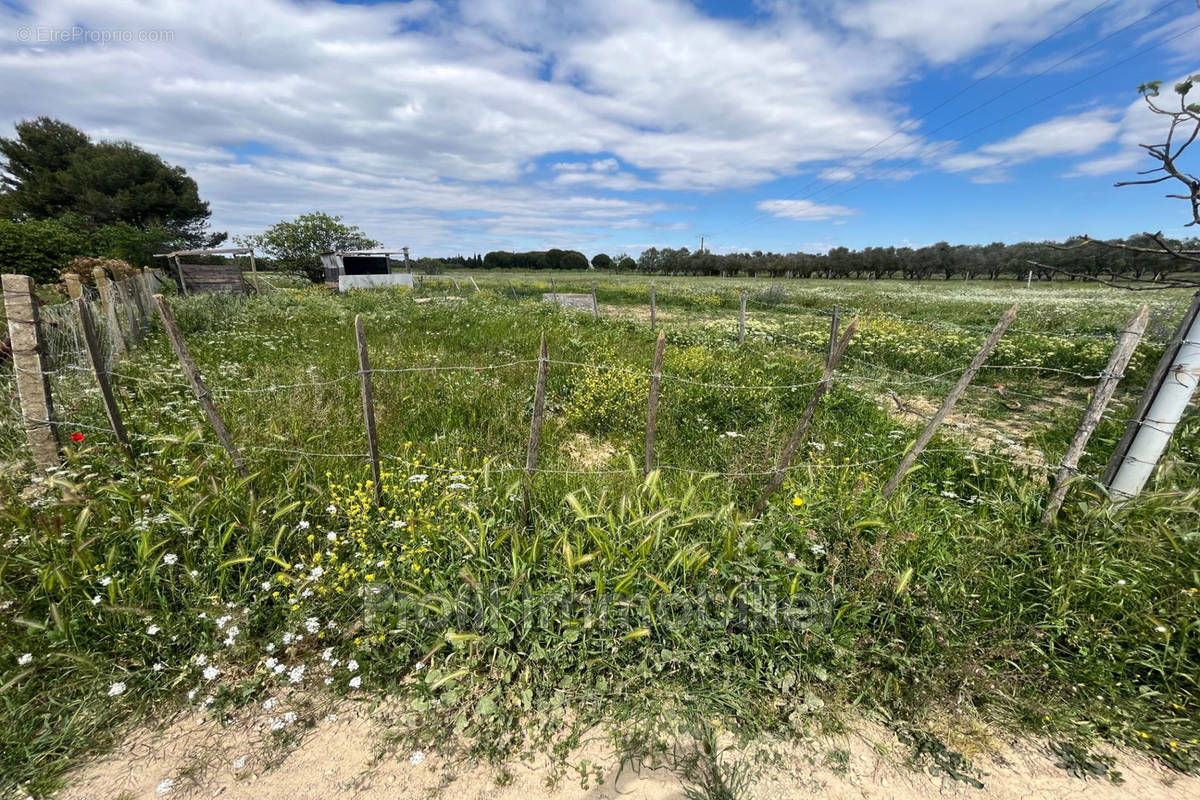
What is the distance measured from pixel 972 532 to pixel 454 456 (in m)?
4.53

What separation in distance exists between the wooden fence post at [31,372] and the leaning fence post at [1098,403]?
8093mm

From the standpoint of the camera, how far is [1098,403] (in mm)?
3406

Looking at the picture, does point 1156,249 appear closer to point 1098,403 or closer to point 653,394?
point 1098,403

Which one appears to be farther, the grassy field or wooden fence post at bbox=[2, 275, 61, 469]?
wooden fence post at bbox=[2, 275, 61, 469]

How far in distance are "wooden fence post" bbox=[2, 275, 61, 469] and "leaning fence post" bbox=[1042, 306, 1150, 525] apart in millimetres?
8093

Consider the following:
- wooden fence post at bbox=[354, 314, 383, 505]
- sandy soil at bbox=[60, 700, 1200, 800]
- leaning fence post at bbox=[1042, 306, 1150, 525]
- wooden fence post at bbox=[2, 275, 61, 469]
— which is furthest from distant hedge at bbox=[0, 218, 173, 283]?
leaning fence post at bbox=[1042, 306, 1150, 525]

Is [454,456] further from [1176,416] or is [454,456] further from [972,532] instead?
[1176,416]

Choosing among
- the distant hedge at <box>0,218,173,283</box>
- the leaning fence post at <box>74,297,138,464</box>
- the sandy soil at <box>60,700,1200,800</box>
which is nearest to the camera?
the sandy soil at <box>60,700,1200,800</box>

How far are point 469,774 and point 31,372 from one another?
4.69m

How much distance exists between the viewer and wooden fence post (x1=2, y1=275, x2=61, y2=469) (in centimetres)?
355

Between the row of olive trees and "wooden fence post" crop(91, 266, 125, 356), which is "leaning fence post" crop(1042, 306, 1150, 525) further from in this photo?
the row of olive trees

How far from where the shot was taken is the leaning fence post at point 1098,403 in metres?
3.29

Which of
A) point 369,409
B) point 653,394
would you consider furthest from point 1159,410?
point 369,409

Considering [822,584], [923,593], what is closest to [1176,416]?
[923,593]
